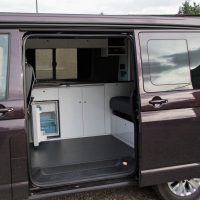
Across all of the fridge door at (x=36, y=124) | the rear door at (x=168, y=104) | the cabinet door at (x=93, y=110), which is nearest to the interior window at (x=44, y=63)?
the cabinet door at (x=93, y=110)

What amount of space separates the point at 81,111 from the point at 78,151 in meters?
0.97

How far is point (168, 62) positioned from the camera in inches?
122

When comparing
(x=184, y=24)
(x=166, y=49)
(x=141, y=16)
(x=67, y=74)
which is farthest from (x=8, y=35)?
(x=67, y=74)

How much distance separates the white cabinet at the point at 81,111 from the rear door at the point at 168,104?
200cm

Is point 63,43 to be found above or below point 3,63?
above

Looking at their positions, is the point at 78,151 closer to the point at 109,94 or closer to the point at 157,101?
the point at 109,94

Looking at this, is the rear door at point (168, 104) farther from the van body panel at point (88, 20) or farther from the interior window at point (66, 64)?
the interior window at point (66, 64)

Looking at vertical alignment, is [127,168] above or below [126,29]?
below

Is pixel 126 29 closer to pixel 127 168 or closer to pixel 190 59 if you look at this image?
pixel 190 59

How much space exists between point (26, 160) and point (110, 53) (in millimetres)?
3095

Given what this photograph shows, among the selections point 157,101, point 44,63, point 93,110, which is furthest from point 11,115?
point 44,63

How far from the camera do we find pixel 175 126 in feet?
10.0

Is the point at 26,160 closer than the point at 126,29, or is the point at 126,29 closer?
the point at 26,160

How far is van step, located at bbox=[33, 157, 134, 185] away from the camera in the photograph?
3047 millimetres
